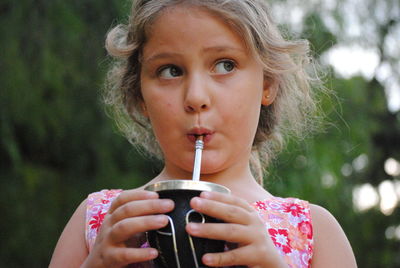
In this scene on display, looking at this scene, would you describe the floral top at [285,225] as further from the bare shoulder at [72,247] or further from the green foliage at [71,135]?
the green foliage at [71,135]

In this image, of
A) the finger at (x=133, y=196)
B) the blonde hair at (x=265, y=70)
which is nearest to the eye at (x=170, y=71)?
the blonde hair at (x=265, y=70)

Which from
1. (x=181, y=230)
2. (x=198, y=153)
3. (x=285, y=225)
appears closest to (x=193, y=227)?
(x=181, y=230)

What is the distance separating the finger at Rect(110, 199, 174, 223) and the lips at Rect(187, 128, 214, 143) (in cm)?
27

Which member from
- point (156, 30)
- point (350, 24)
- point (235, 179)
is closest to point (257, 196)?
point (235, 179)

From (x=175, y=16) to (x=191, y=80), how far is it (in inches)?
6.9

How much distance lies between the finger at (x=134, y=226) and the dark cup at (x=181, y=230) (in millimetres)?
16

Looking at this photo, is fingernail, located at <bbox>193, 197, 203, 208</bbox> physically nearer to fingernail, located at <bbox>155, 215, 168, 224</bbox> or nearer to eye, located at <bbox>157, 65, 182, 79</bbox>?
fingernail, located at <bbox>155, 215, 168, 224</bbox>

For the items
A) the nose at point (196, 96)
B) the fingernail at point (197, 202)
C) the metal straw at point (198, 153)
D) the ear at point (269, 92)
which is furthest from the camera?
the ear at point (269, 92)

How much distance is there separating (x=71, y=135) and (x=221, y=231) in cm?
243

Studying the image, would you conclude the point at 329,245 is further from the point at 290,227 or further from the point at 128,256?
the point at 128,256

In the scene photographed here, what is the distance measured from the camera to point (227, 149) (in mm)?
1561

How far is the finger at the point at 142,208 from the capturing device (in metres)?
1.19

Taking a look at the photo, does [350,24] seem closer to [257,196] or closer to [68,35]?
[68,35]

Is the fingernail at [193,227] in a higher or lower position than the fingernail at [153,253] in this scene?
higher
